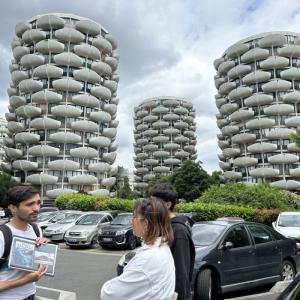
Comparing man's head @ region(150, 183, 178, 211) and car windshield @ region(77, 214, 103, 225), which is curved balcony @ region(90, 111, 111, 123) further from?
man's head @ region(150, 183, 178, 211)

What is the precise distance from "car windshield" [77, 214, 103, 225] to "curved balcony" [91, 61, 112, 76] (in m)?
48.9

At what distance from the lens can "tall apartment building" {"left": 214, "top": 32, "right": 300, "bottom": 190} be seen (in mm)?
66750

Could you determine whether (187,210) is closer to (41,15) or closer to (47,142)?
(47,142)

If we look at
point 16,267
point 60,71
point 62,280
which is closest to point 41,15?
point 60,71

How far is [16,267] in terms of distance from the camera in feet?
9.25

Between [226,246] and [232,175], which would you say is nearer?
[226,246]

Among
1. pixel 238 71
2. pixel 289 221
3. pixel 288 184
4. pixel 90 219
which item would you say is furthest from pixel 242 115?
pixel 289 221

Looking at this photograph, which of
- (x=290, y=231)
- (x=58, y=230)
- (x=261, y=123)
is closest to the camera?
(x=290, y=231)

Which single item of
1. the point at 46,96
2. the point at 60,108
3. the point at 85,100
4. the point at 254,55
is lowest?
the point at 60,108

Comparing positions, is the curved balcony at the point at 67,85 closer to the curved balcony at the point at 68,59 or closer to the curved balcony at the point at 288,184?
the curved balcony at the point at 68,59

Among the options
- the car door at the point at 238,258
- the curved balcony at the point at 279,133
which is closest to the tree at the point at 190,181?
the curved balcony at the point at 279,133

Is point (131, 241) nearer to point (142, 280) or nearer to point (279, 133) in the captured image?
point (142, 280)

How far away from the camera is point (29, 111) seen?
61.7 m

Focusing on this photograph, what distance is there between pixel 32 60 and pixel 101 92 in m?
11.6
